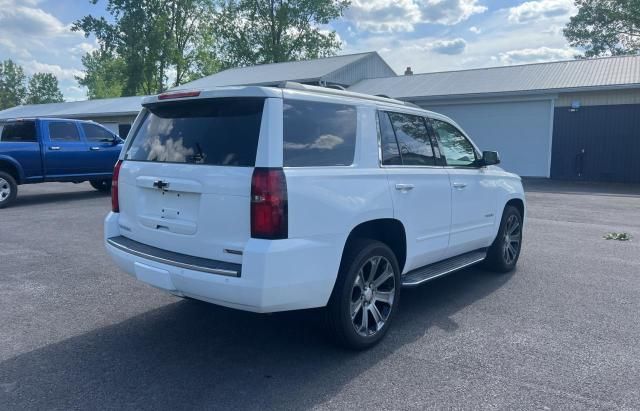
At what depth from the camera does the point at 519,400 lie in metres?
3.26

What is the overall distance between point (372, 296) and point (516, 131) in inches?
687

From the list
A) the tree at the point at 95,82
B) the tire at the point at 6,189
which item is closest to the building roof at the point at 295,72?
the tire at the point at 6,189

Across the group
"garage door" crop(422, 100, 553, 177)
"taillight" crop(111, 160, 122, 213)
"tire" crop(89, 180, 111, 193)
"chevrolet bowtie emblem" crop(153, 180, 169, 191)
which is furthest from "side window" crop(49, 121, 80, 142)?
"garage door" crop(422, 100, 553, 177)

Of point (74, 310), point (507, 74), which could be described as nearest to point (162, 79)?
point (507, 74)

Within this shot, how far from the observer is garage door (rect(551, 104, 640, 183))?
1759 cm

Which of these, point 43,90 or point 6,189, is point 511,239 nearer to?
point 6,189

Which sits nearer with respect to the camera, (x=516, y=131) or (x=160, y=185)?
(x=160, y=185)

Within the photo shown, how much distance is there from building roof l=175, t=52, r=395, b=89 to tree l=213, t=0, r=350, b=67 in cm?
1251

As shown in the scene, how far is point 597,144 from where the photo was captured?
18.1m

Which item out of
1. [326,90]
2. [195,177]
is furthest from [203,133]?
[326,90]

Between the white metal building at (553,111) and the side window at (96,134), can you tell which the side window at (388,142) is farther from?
the white metal building at (553,111)

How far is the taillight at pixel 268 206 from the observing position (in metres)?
3.30

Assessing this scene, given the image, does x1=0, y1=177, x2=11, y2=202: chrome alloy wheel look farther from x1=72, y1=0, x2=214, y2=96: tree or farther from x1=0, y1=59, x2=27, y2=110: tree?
x1=0, y1=59, x2=27, y2=110: tree

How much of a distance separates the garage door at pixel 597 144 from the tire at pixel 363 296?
16681 millimetres
